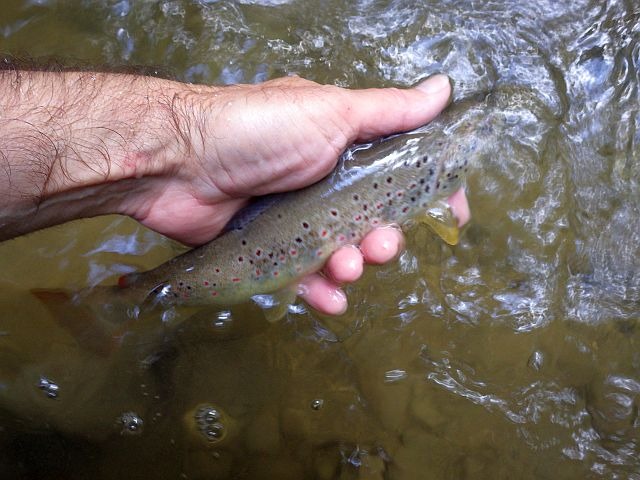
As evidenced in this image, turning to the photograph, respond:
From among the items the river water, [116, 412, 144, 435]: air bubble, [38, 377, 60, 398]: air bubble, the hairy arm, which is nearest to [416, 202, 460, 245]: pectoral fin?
the hairy arm

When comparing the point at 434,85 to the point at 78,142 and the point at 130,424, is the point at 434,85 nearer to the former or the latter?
the point at 78,142

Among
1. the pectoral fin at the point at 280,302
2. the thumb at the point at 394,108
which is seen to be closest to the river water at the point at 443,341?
the pectoral fin at the point at 280,302

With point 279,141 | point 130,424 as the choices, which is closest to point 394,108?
point 279,141

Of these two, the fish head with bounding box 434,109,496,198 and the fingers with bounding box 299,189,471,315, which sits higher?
the fish head with bounding box 434,109,496,198

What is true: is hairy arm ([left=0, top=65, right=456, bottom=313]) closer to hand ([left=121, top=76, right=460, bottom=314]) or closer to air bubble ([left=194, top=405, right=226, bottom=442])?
hand ([left=121, top=76, right=460, bottom=314])

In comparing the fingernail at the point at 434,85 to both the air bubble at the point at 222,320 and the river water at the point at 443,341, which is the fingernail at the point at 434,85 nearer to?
the river water at the point at 443,341

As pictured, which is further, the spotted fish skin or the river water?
the river water

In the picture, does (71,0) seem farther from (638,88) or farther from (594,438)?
(594,438)
